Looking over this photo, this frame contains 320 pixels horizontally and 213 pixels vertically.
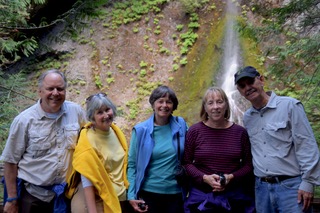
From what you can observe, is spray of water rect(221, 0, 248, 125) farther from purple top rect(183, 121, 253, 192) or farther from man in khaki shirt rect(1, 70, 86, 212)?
man in khaki shirt rect(1, 70, 86, 212)

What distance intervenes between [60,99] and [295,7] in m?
3.47

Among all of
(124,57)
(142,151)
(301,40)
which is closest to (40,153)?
(142,151)

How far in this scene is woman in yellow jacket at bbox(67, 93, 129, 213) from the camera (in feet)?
10.2

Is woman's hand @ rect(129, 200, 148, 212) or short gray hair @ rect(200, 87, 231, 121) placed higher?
short gray hair @ rect(200, 87, 231, 121)

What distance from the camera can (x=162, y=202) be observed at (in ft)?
11.4

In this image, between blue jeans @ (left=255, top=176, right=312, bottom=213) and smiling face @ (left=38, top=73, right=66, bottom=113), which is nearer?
blue jeans @ (left=255, top=176, right=312, bottom=213)

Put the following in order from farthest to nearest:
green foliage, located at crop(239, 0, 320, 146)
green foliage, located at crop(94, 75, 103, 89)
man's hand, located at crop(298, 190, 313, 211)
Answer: green foliage, located at crop(94, 75, 103, 89)
green foliage, located at crop(239, 0, 320, 146)
man's hand, located at crop(298, 190, 313, 211)

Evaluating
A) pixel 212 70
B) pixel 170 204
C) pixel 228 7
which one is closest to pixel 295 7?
pixel 170 204

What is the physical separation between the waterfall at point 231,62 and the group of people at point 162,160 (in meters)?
6.99

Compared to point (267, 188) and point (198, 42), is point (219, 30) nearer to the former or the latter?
point (198, 42)

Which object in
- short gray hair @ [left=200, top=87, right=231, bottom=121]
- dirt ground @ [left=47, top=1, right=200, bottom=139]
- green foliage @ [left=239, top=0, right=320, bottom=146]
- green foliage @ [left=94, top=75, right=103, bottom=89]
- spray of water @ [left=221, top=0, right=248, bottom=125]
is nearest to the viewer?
short gray hair @ [left=200, top=87, right=231, bottom=121]

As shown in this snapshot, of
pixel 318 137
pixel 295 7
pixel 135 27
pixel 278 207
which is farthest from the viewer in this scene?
pixel 135 27

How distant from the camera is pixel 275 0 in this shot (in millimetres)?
13000

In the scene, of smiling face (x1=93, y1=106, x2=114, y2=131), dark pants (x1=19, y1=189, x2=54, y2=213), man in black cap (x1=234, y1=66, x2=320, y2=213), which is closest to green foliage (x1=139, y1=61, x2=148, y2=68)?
man in black cap (x1=234, y1=66, x2=320, y2=213)
